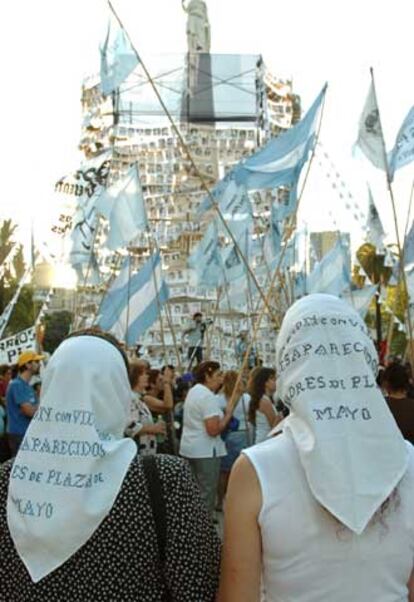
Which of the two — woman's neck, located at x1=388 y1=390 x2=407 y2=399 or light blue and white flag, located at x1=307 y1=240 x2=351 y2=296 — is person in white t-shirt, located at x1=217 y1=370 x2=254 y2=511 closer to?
woman's neck, located at x1=388 y1=390 x2=407 y2=399

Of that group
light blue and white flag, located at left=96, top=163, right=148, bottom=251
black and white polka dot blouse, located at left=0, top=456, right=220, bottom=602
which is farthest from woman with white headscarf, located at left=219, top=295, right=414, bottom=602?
light blue and white flag, located at left=96, top=163, right=148, bottom=251

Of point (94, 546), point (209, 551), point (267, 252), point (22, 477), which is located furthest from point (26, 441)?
point (267, 252)

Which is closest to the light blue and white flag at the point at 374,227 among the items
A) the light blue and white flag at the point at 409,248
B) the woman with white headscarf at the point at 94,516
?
the light blue and white flag at the point at 409,248

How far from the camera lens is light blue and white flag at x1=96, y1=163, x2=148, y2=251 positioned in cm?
1564

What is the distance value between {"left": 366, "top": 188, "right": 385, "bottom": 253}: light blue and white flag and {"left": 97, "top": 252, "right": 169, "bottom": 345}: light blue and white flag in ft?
12.6

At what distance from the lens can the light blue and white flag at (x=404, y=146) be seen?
36.9ft

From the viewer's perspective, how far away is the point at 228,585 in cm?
246

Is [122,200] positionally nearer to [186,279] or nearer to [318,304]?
[318,304]

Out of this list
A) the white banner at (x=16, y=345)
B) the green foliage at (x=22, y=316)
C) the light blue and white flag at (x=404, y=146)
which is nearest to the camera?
the light blue and white flag at (x=404, y=146)

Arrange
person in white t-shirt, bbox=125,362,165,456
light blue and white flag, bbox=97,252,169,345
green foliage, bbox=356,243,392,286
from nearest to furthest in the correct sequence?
person in white t-shirt, bbox=125,362,165,456 < light blue and white flag, bbox=97,252,169,345 < green foliage, bbox=356,243,392,286

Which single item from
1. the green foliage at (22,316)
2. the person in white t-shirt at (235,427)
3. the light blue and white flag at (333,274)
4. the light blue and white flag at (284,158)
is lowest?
the green foliage at (22,316)

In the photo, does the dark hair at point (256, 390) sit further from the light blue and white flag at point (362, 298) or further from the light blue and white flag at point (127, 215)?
the light blue and white flag at point (362, 298)

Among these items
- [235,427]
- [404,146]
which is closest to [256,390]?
[235,427]

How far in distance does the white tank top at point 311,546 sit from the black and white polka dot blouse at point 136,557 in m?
0.24
